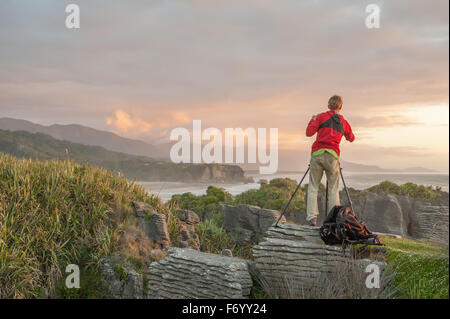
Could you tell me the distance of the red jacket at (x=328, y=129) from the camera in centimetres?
745

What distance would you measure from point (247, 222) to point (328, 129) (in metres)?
7.16

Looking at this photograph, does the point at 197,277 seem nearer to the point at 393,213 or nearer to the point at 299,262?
the point at 299,262

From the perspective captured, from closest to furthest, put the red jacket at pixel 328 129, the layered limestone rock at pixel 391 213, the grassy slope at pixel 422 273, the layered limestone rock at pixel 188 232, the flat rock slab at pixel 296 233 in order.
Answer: the grassy slope at pixel 422 273 → the flat rock slab at pixel 296 233 → the red jacket at pixel 328 129 → the layered limestone rock at pixel 188 232 → the layered limestone rock at pixel 391 213

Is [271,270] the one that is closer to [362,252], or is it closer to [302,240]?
[302,240]

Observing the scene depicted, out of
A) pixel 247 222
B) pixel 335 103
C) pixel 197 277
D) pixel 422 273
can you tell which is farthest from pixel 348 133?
pixel 247 222

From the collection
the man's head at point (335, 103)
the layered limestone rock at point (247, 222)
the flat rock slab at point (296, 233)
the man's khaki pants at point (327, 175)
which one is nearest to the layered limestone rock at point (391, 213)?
the layered limestone rock at point (247, 222)

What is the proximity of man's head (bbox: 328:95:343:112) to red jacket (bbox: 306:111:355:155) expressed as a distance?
0.39 feet

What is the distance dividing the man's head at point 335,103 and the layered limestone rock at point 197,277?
11.7ft

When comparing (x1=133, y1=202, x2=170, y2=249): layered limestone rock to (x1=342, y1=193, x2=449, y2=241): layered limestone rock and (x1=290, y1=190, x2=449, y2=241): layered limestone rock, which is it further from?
(x1=342, y1=193, x2=449, y2=241): layered limestone rock

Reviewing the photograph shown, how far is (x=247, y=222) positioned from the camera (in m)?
13.9

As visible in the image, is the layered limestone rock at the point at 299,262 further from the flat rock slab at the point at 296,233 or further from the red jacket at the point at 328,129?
the red jacket at the point at 328,129

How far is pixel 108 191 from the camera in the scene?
9.70m

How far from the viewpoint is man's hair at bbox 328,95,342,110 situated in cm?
762
